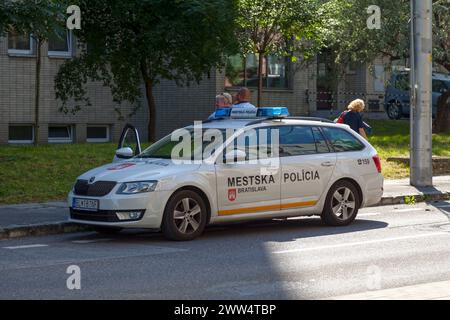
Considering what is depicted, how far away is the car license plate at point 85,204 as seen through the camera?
1284 cm

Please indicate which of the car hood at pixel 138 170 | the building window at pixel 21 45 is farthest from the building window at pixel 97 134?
the car hood at pixel 138 170

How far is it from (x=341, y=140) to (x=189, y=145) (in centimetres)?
246

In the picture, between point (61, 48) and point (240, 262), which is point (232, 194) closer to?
point (240, 262)

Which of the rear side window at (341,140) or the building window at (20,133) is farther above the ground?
the building window at (20,133)

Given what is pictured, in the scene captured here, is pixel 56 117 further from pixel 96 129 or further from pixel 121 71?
pixel 121 71

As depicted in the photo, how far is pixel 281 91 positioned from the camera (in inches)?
1337

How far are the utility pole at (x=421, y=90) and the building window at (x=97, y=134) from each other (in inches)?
550

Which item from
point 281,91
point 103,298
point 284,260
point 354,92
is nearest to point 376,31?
point 281,91

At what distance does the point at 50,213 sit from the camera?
598 inches

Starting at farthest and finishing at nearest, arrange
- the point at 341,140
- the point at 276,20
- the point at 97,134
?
1. the point at 97,134
2. the point at 276,20
3. the point at 341,140

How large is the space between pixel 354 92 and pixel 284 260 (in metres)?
29.4

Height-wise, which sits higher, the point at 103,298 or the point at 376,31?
the point at 376,31

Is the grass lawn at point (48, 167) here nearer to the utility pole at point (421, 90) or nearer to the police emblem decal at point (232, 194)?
the utility pole at point (421, 90)

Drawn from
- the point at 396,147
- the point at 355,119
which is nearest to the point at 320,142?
the point at 355,119
